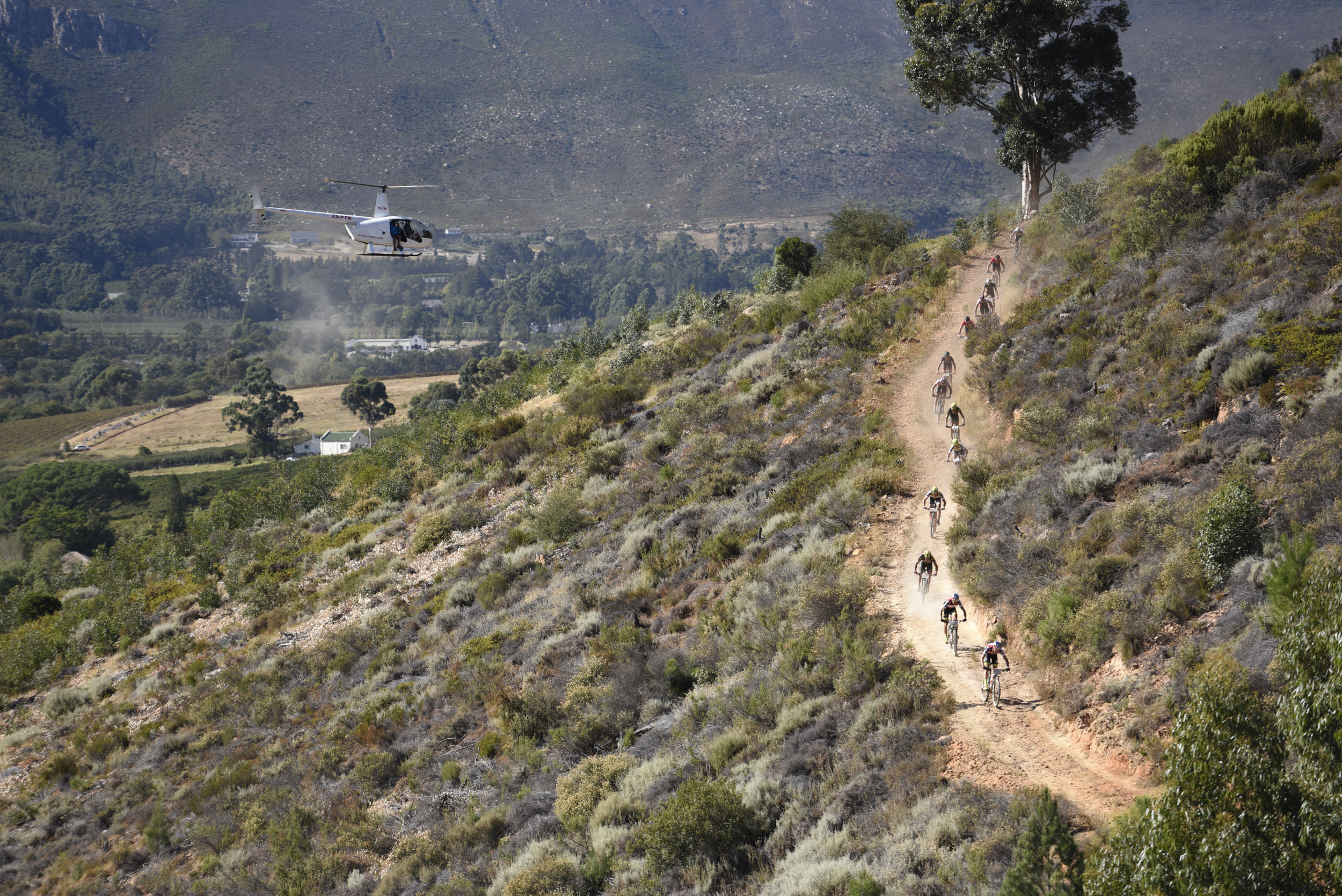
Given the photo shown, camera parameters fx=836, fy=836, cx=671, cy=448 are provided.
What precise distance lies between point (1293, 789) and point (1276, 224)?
15.1 metres

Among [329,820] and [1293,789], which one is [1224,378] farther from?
[329,820]

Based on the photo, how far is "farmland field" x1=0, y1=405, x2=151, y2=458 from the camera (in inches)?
4936

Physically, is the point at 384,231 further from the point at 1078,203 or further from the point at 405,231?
the point at 1078,203

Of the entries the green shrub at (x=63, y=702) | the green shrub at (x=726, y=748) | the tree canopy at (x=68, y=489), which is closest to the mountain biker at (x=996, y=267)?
the green shrub at (x=726, y=748)

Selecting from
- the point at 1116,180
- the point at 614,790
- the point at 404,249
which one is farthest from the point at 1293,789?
the point at 404,249

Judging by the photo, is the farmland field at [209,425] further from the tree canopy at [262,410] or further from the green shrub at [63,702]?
the green shrub at [63,702]

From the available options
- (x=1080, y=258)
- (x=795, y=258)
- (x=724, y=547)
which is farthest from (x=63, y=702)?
(x=795, y=258)

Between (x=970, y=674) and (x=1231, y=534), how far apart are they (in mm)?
3817

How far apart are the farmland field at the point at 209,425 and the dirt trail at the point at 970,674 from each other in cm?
10800

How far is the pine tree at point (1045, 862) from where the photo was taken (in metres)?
7.14

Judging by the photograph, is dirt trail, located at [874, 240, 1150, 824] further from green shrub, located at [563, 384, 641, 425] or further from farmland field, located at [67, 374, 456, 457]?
farmland field, located at [67, 374, 456, 457]

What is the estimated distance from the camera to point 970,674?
39.5 ft

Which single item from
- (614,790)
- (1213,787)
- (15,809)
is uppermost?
(1213,787)

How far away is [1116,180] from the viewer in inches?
1144
